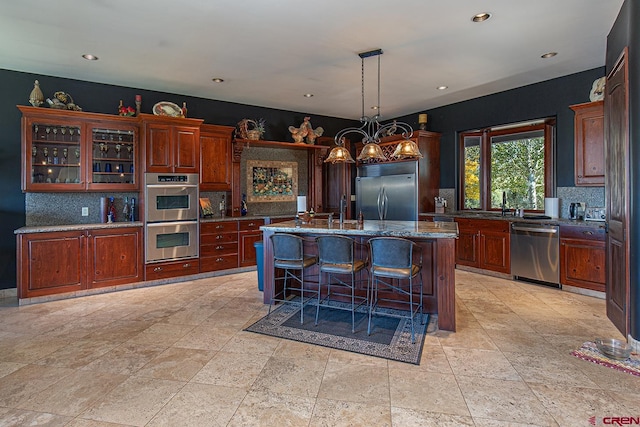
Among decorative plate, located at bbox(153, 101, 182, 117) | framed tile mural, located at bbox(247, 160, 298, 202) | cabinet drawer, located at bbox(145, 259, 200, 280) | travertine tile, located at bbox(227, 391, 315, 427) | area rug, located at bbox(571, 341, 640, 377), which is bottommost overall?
travertine tile, located at bbox(227, 391, 315, 427)

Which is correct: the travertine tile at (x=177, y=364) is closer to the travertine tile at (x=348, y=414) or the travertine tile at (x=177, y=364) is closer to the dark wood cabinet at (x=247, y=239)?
the travertine tile at (x=348, y=414)

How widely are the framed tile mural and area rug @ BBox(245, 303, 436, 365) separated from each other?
3.13 meters

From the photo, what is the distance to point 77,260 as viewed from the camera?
4418mm

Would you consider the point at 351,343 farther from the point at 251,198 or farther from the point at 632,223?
the point at 251,198

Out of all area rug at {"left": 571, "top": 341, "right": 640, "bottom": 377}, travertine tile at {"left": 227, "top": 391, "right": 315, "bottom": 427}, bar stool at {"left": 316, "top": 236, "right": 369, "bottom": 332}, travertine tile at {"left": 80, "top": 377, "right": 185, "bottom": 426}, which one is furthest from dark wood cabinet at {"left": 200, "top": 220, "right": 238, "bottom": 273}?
area rug at {"left": 571, "top": 341, "right": 640, "bottom": 377}

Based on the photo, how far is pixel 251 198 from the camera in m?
6.50

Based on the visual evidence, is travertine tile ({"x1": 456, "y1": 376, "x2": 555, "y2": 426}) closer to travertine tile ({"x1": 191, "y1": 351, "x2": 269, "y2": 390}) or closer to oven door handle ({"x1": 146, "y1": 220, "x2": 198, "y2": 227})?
travertine tile ({"x1": 191, "y1": 351, "x2": 269, "y2": 390})

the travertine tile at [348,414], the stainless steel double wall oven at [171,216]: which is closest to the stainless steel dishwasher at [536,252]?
the travertine tile at [348,414]

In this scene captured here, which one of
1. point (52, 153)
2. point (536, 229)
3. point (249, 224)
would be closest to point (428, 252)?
point (536, 229)

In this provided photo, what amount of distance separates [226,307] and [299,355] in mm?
1531

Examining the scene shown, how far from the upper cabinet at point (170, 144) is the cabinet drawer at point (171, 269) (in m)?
1.38

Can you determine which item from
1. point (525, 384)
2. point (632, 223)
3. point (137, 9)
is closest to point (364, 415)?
point (525, 384)

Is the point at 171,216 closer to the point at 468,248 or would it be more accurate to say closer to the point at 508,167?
the point at 468,248

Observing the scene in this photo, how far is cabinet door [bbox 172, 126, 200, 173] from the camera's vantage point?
511 centimetres
